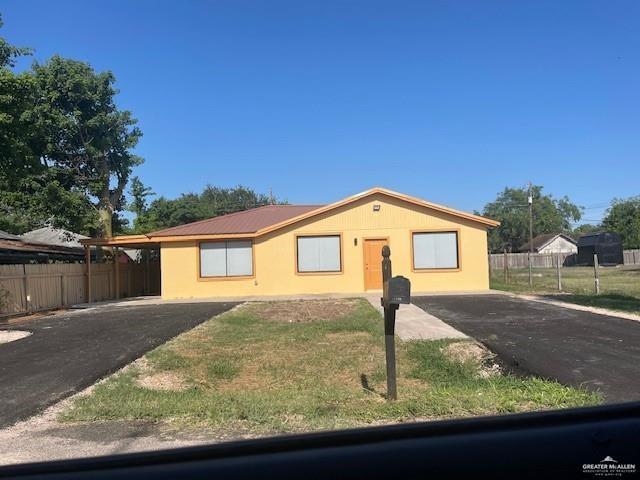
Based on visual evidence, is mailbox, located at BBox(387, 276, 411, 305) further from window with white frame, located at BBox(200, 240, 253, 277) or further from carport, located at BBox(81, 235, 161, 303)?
carport, located at BBox(81, 235, 161, 303)

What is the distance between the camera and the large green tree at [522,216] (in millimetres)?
95500

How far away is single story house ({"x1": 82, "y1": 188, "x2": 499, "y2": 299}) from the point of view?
2334cm

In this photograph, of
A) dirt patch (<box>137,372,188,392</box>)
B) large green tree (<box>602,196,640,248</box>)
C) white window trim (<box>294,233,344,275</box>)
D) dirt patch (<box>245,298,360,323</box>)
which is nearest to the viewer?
dirt patch (<box>137,372,188,392</box>)

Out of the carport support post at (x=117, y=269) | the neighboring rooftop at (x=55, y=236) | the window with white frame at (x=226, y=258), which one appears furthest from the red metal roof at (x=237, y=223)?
the neighboring rooftop at (x=55, y=236)

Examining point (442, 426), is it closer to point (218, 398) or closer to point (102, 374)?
point (218, 398)

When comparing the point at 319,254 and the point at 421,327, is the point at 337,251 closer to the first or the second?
the point at 319,254

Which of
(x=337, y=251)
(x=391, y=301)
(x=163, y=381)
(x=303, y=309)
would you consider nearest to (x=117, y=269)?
(x=337, y=251)

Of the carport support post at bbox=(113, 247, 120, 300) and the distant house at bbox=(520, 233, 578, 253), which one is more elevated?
the distant house at bbox=(520, 233, 578, 253)

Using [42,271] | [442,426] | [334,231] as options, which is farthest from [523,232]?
[442,426]

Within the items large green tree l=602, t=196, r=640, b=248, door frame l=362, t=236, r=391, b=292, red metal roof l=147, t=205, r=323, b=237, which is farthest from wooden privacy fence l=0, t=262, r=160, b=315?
large green tree l=602, t=196, r=640, b=248

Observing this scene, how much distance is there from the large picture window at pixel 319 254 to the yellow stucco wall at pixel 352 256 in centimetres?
24

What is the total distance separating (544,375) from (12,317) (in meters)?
15.8

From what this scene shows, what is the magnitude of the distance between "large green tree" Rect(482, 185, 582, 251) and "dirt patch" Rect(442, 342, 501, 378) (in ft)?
284

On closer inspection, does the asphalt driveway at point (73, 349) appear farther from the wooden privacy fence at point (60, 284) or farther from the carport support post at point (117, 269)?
the carport support post at point (117, 269)
